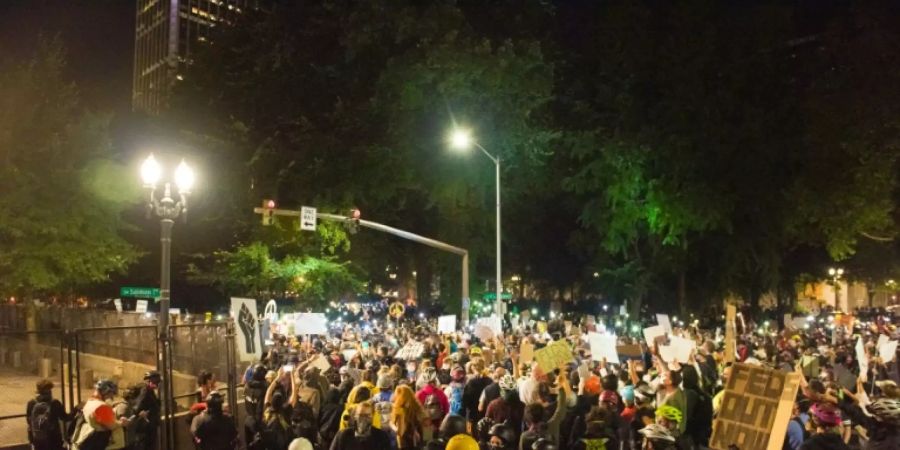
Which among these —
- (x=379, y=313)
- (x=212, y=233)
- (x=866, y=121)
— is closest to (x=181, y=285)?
(x=212, y=233)

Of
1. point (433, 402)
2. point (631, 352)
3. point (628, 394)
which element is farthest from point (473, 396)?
point (631, 352)

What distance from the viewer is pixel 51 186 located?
1126 inches

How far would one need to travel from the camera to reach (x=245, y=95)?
36406 mm

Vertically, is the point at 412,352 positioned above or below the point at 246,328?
below

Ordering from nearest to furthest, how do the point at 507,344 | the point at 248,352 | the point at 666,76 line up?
Result: the point at 248,352, the point at 507,344, the point at 666,76

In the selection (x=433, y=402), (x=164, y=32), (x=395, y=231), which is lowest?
(x=433, y=402)

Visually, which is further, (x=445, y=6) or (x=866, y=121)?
(x=445, y=6)

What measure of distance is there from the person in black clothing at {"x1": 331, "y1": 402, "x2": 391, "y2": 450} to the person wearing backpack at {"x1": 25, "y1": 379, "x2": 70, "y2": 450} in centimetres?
420

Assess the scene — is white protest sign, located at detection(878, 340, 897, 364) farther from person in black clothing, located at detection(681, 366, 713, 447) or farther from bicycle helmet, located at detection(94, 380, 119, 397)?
bicycle helmet, located at detection(94, 380, 119, 397)

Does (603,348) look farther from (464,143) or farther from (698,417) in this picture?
(464,143)

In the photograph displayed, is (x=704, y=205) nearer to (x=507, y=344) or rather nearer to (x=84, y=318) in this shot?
(x=507, y=344)

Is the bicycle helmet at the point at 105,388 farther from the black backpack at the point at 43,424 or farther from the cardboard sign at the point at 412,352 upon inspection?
the cardboard sign at the point at 412,352

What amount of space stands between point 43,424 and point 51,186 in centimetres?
2182

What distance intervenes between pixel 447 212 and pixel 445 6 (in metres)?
9.14
